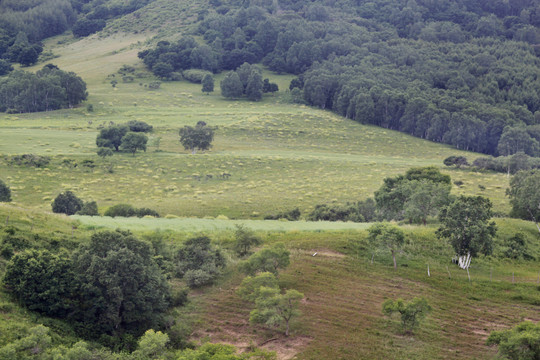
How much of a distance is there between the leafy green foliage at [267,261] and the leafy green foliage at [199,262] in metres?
2.53

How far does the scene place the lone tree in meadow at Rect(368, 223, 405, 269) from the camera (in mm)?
42688

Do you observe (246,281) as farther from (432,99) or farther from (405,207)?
(432,99)

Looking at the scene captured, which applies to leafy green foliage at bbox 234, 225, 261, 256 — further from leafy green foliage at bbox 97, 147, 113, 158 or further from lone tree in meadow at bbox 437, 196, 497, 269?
leafy green foliage at bbox 97, 147, 113, 158

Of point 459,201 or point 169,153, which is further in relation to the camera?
point 169,153

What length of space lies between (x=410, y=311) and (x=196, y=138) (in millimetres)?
77155

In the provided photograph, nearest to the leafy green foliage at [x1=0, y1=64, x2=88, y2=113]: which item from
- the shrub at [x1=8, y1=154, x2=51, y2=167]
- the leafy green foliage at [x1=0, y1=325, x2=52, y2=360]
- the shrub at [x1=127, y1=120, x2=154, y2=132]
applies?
the shrub at [x1=127, y1=120, x2=154, y2=132]

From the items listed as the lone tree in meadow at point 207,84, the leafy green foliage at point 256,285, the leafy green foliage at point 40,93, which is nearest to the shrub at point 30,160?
the leafy green foliage at point 40,93

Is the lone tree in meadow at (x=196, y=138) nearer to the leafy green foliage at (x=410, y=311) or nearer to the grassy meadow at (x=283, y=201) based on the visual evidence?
the grassy meadow at (x=283, y=201)

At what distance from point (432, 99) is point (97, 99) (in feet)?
300

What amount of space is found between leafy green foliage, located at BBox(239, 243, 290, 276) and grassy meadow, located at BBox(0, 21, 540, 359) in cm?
153

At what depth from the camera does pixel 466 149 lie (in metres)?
132

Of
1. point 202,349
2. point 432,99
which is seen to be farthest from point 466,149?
point 202,349

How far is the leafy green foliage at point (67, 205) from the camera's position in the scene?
61.6 m

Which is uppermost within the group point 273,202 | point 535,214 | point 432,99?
point 432,99
